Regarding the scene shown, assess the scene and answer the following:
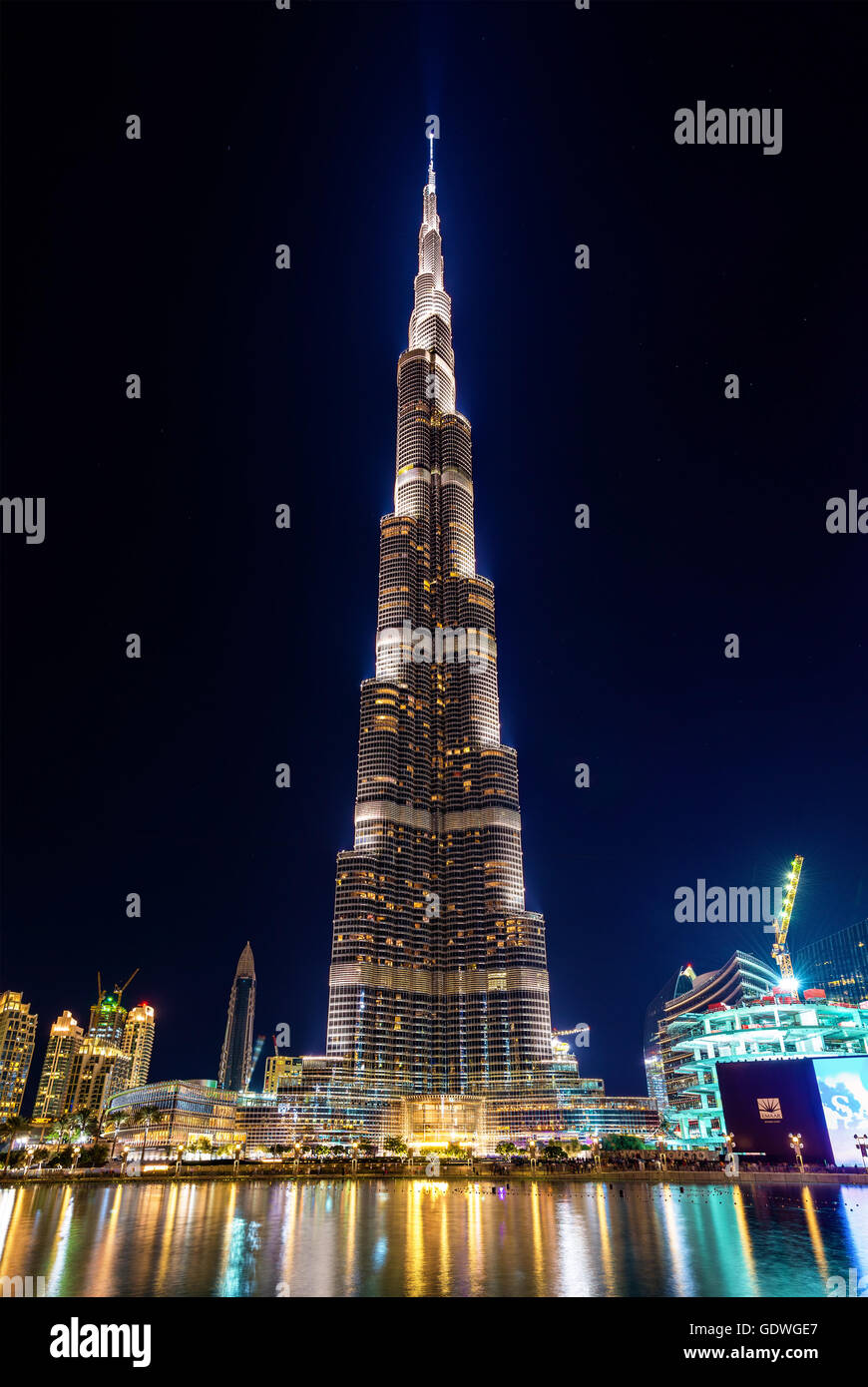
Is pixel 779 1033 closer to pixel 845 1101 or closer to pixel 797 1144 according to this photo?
pixel 845 1101

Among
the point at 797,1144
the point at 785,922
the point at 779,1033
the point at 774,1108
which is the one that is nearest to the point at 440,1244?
the point at 797,1144

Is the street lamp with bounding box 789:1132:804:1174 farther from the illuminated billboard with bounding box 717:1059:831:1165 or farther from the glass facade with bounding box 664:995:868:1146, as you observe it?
the glass facade with bounding box 664:995:868:1146

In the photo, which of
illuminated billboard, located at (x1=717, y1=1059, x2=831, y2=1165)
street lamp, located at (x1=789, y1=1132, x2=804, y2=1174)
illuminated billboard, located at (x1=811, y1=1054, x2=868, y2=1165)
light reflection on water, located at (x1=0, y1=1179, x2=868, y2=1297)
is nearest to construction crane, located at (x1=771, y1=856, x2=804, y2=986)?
illuminated billboard, located at (x1=717, y1=1059, x2=831, y2=1165)

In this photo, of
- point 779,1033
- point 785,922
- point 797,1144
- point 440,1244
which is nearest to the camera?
point 440,1244

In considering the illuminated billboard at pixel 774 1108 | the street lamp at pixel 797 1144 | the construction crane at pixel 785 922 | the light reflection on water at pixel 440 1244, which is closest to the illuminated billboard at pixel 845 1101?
the illuminated billboard at pixel 774 1108
